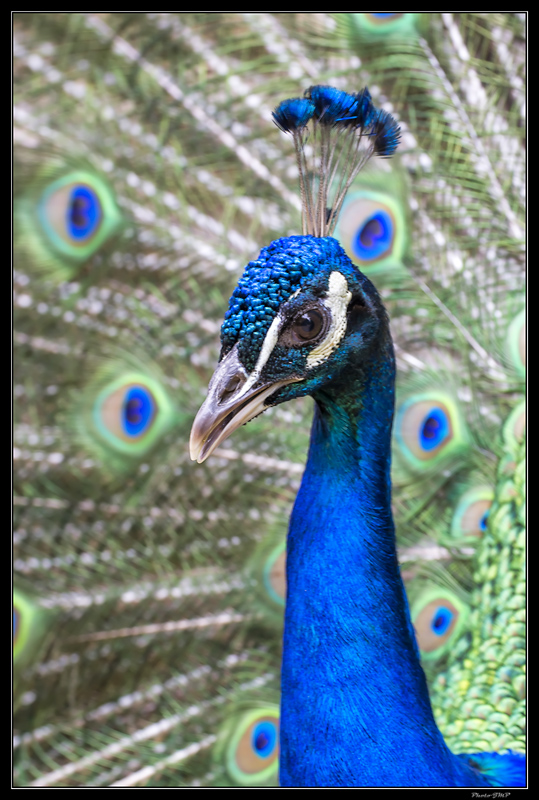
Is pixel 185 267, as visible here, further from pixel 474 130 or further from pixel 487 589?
pixel 487 589

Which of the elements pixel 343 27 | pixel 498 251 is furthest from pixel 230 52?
pixel 498 251

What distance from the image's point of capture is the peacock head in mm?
628

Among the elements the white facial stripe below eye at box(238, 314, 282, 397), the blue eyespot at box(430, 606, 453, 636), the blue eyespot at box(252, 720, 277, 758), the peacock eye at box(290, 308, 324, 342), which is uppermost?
the peacock eye at box(290, 308, 324, 342)

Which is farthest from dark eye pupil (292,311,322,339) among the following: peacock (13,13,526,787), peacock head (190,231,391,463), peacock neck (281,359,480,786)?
peacock (13,13,526,787)

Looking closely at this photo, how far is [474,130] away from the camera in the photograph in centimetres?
131

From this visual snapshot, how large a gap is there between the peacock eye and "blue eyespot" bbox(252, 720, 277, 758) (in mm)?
1018

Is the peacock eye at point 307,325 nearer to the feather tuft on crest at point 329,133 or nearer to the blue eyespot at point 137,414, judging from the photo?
the feather tuft on crest at point 329,133

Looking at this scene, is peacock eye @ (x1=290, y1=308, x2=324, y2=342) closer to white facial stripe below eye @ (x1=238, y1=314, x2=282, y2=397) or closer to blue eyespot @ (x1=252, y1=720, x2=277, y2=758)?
white facial stripe below eye @ (x1=238, y1=314, x2=282, y2=397)

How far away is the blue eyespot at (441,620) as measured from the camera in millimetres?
1272

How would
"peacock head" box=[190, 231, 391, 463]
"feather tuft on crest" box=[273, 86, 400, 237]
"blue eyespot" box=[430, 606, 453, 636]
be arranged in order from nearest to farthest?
1. "peacock head" box=[190, 231, 391, 463]
2. "feather tuft on crest" box=[273, 86, 400, 237]
3. "blue eyespot" box=[430, 606, 453, 636]

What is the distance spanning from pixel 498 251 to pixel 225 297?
55 centimetres

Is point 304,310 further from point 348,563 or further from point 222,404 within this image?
point 348,563

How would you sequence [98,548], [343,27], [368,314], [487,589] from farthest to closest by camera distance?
[98,548], [343,27], [487,589], [368,314]

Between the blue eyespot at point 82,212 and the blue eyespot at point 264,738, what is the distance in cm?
104
